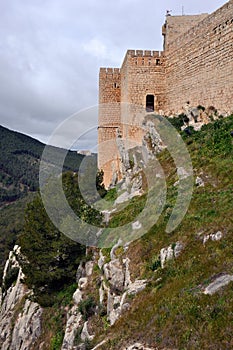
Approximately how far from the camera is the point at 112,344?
699 cm

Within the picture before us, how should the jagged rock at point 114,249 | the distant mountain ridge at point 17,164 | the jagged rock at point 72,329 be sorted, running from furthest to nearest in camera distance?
the distant mountain ridge at point 17,164 < the jagged rock at point 114,249 < the jagged rock at point 72,329

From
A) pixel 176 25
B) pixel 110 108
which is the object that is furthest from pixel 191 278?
pixel 110 108

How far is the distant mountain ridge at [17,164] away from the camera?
129700 millimetres

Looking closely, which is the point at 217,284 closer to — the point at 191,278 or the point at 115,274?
the point at 191,278

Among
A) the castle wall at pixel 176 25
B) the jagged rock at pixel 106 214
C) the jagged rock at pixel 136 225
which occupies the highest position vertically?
the castle wall at pixel 176 25

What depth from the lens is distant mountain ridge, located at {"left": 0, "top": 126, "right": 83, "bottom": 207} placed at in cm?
12970

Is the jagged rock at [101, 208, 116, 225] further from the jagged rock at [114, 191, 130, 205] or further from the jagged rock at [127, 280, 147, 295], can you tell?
the jagged rock at [127, 280, 147, 295]

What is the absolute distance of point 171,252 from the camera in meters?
9.01

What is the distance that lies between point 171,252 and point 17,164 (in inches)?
5649

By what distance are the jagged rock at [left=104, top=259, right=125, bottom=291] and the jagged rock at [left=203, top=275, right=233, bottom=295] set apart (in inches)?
149

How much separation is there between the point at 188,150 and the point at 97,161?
549 inches

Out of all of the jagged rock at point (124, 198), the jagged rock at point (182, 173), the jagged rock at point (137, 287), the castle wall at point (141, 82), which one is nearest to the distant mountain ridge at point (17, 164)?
the castle wall at point (141, 82)

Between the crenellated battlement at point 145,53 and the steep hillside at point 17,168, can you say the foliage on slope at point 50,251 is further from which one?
the steep hillside at point 17,168

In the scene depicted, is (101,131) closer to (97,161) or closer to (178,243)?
(97,161)
